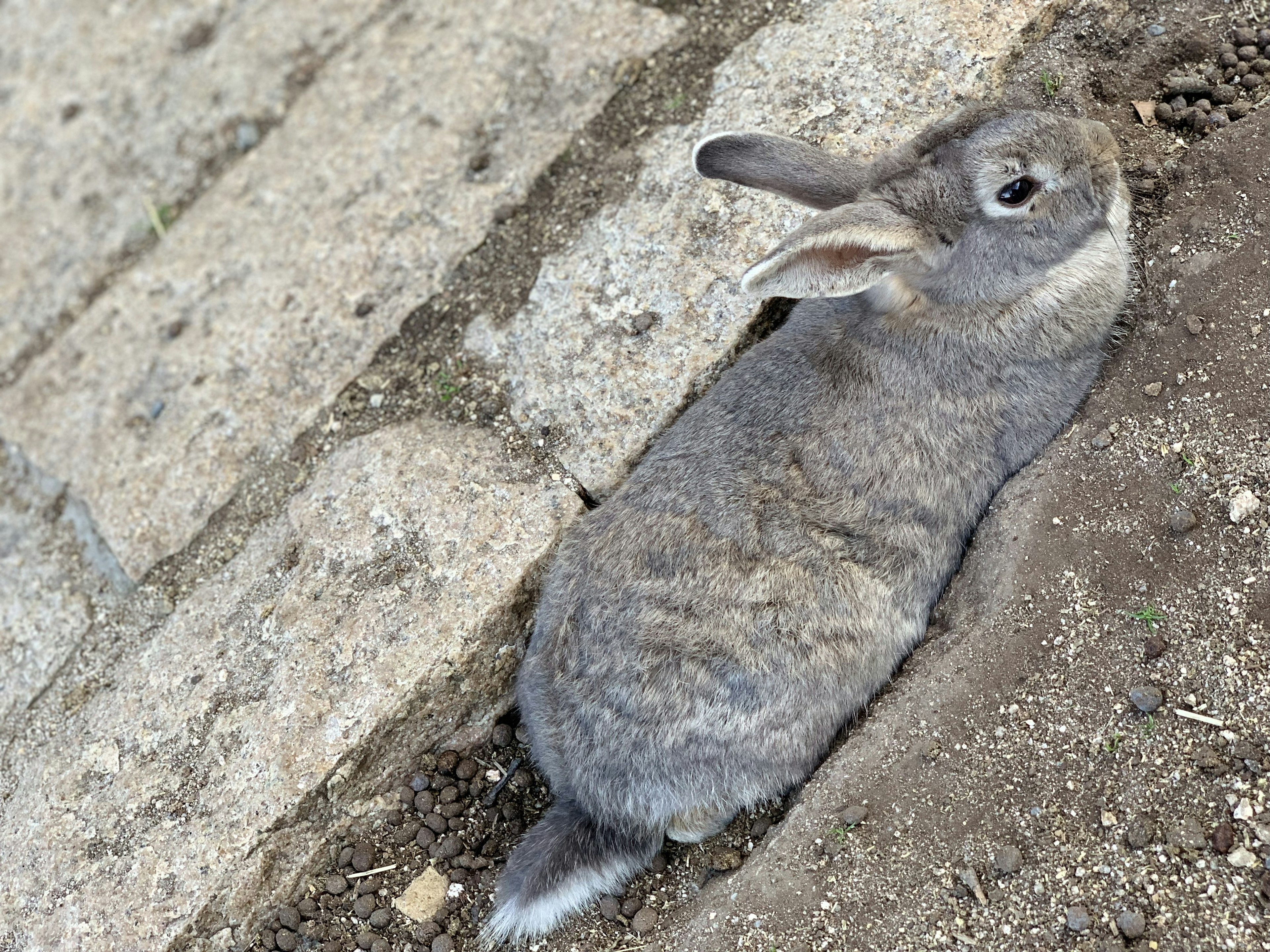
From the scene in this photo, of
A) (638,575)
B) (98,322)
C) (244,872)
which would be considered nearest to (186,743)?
(244,872)

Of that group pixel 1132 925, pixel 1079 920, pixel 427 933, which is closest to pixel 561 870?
pixel 427 933

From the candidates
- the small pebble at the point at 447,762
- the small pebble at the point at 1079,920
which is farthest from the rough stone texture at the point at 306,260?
the small pebble at the point at 1079,920

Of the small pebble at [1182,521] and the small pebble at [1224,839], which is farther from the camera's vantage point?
the small pebble at [1182,521]

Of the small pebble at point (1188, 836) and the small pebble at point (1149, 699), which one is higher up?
the small pebble at point (1149, 699)

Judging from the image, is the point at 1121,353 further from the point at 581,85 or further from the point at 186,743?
the point at 186,743

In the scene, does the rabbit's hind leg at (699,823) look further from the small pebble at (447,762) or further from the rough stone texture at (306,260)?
the rough stone texture at (306,260)

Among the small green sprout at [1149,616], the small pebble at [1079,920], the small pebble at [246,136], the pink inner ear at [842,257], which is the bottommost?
the small pebble at [1079,920]
